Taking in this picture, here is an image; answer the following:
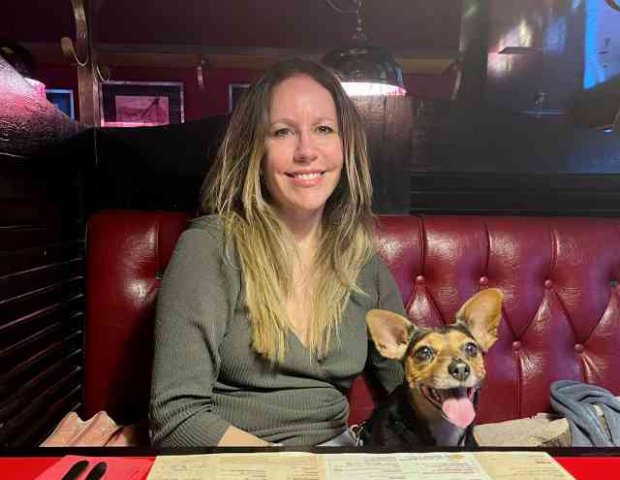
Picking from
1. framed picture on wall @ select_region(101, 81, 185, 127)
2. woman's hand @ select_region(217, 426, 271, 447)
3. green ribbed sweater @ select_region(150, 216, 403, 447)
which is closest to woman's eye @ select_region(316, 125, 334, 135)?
green ribbed sweater @ select_region(150, 216, 403, 447)

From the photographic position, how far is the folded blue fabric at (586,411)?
3.73 ft

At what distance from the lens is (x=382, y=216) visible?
1471mm

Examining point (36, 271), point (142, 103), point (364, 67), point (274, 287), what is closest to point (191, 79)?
point (142, 103)

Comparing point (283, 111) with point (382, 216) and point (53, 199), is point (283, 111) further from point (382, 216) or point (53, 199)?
point (53, 199)

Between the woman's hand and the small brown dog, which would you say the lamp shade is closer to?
the small brown dog

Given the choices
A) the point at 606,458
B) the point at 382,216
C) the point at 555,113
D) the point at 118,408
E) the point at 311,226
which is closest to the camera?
the point at 606,458

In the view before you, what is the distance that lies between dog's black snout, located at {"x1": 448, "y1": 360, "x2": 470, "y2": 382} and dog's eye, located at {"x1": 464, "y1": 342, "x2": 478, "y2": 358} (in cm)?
6

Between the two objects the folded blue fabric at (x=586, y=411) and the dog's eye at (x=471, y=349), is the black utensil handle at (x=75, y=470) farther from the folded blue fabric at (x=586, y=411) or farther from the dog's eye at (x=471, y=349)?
the folded blue fabric at (x=586, y=411)

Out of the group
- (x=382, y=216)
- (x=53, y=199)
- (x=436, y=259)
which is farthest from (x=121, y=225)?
(x=436, y=259)

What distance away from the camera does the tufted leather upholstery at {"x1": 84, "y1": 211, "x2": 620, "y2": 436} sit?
135 cm

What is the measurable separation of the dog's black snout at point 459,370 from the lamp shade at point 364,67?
136 cm

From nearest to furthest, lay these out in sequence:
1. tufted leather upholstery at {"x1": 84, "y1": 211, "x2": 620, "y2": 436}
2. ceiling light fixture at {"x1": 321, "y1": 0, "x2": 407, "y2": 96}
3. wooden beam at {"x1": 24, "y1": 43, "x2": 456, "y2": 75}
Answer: tufted leather upholstery at {"x1": 84, "y1": 211, "x2": 620, "y2": 436} < ceiling light fixture at {"x1": 321, "y1": 0, "x2": 407, "y2": 96} < wooden beam at {"x1": 24, "y1": 43, "x2": 456, "y2": 75}

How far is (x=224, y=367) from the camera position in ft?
3.42

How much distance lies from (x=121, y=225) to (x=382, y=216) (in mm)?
713
